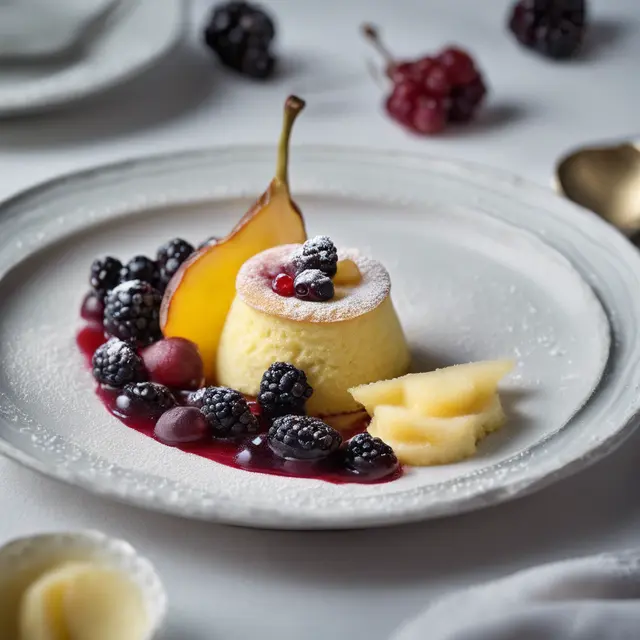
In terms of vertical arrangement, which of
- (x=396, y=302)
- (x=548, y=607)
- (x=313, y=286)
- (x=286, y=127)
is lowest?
(x=396, y=302)

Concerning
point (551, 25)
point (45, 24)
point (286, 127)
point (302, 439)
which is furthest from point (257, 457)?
point (551, 25)

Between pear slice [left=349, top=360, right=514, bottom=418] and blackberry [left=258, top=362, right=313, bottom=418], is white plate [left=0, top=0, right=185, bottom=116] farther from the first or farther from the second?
pear slice [left=349, top=360, right=514, bottom=418]

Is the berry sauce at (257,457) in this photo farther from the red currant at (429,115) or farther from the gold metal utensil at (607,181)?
the red currant at (429,115)

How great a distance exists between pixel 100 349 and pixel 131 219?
2.16 ft

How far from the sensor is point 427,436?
189 centimetres

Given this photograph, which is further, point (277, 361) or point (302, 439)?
point (277, 361)

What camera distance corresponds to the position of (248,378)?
2.19m

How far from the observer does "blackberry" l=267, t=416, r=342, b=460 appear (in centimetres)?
187

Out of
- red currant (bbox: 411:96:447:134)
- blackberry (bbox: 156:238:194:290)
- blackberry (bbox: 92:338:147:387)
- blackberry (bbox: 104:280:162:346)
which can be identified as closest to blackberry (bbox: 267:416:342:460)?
blackberry (bbox: 92:338:147:387)

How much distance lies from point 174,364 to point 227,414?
21 cm

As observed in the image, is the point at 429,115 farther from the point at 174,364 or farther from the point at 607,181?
the point at 174,364

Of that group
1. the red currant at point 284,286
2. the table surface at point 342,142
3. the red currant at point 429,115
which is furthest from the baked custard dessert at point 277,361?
the red currant at point 429,115

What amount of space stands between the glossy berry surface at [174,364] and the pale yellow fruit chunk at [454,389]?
1.43 ft

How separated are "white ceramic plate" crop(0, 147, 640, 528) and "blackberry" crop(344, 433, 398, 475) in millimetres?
40
